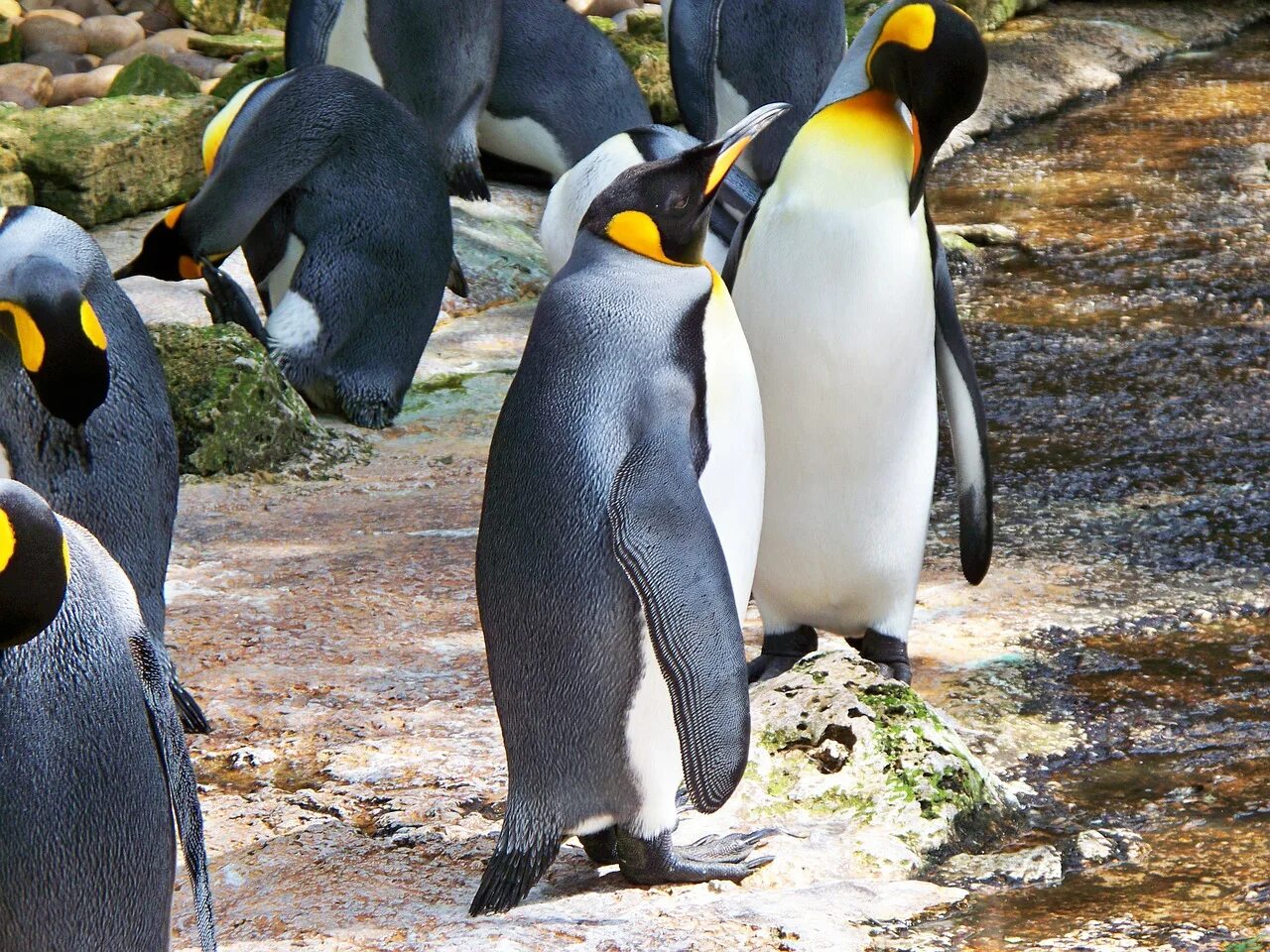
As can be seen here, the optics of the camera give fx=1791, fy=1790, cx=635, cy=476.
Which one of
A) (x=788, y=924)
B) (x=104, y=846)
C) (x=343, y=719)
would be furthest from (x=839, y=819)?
(x=104, y=846)

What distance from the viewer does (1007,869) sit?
9.04 ft

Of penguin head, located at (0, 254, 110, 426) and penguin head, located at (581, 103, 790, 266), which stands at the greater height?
penguin head, located at (581, 103, 790, 266)

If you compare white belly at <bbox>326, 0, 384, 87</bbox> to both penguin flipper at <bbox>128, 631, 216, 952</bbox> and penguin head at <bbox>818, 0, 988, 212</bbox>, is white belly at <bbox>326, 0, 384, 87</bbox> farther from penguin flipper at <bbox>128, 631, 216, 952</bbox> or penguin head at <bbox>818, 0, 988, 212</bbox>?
penguin flipper at <bbox>128, 631, 216, 952</bbox>

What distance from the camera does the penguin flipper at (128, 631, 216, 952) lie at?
2.24 metres

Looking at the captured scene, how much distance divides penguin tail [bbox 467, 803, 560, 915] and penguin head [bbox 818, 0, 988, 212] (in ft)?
4.70

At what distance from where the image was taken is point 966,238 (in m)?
7.23

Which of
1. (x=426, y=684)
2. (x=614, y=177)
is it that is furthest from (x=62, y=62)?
(x=426, y=684)

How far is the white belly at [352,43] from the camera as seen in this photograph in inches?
281

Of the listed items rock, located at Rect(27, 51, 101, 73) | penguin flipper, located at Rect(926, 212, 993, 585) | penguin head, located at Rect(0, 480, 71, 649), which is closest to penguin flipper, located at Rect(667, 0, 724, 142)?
rock, located at Rect(27, 51, 101, 73)

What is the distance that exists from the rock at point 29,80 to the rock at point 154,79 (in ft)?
1.40

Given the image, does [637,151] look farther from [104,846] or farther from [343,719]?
[104,846]

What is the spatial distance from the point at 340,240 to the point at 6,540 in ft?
12.7

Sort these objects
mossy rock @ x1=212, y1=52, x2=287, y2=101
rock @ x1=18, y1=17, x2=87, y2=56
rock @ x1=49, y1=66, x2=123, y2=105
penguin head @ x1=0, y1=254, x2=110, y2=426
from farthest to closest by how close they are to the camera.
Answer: rock @ x1=18, y1=17, x2=87, y2=56 → rock @ x1=49, y1=66, x2=123, y2=105 → mossy rock @ x1=212, y1=52, x2=287, y2=101 → penguin head @ x1=0, y1=254, x2=110, y2=426

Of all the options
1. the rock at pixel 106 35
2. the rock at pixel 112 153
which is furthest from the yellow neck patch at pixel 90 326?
the rock at pixel 106 35
